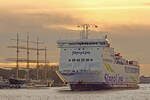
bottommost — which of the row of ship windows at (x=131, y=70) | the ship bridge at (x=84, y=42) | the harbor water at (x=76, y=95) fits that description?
the harbor water at (x=76, y=95)

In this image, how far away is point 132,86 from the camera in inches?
6171

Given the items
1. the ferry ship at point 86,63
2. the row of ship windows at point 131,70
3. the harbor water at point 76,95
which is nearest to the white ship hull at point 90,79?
the ferry ship at point 86,63

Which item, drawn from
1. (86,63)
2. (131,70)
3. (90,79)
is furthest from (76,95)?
(131,70)

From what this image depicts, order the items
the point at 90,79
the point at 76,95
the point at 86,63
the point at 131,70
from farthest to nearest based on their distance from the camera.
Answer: the point at 131,70, the point at 86,63, the point at 90,79, the point at 76,95

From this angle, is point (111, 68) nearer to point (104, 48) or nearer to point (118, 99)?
point (104, 48)

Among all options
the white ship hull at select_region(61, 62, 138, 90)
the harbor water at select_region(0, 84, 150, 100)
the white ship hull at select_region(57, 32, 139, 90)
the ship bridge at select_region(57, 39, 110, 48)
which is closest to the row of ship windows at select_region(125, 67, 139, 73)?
the white ship hull at select_region(61, 62, 138, 90)

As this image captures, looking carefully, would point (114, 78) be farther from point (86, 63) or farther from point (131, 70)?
point (131, 70)

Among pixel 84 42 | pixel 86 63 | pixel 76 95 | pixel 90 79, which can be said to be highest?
pixel 84 42

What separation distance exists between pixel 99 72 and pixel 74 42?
10393mm

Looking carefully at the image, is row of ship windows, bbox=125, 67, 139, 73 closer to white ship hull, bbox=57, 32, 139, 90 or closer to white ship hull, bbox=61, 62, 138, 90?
white ship hull, bbox=61, 62, 138, 90

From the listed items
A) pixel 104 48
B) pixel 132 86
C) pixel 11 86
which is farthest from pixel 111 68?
pixel 11 86

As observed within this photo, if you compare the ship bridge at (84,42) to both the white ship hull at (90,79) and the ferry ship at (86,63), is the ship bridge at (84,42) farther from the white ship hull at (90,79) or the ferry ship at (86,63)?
the white ship hull at (90,79)

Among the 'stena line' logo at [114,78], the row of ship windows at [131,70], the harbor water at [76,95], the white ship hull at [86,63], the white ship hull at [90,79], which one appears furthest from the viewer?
the row of ship windows at [131,70]

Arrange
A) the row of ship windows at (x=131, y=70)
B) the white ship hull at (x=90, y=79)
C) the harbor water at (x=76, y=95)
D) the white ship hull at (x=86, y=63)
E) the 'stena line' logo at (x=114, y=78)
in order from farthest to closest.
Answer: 1. the row of ship windows at (x=131, y=70)
2. the 'stena line' logo at (x=114, y=78)
3. the white ship hull at (x=86, y=63)
4. the white ship hull at (x=90, y=79)
5. the harbor water at (x=76, y=95)
